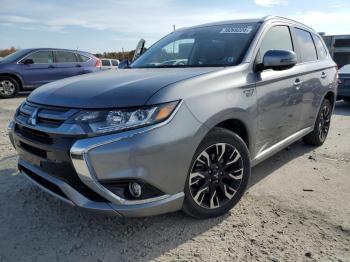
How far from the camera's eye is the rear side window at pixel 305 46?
4.27 metres

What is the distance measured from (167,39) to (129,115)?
7.31ft

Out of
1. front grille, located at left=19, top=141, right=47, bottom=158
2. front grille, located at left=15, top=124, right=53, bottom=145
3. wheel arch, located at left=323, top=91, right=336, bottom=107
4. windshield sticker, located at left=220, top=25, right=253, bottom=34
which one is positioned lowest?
wheel arch, located at left=323, top=91, right=336, bottom=107

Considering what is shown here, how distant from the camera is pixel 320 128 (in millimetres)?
5043

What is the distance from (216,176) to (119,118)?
103cm

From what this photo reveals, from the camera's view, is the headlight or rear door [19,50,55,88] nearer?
the headlight

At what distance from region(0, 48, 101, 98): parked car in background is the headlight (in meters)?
9.51

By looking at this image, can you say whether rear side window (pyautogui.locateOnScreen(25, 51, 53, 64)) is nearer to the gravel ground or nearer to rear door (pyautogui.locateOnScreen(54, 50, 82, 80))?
rear door (pyautogui.locateOnScreen(54, 50, 82, 80))

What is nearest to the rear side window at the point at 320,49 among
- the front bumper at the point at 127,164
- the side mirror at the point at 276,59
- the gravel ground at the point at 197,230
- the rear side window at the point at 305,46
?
the rear side window at the point at 305,46

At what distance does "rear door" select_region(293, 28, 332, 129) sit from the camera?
416 centimetres

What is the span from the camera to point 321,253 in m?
2.44

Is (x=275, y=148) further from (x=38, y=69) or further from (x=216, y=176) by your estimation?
(x=38, y=69)

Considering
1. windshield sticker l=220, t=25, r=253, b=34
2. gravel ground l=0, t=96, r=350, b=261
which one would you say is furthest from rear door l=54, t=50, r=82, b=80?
windshield sticker l=220, t=25, r=253, b=34

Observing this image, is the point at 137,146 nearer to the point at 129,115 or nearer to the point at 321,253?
the point at 129,115

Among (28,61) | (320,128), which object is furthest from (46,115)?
(28,61)
